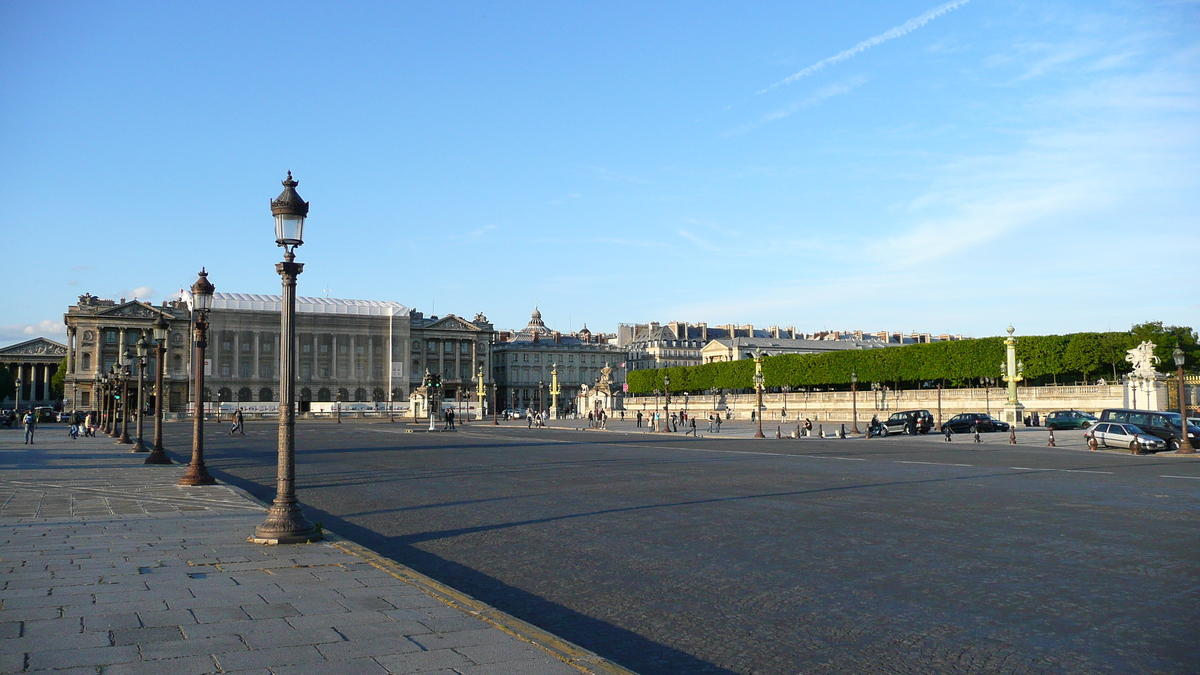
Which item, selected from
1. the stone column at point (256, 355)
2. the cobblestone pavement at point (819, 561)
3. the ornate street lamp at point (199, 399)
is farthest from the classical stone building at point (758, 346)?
the ornate street lamp at point (199, 399)

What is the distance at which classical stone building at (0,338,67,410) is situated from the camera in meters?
156

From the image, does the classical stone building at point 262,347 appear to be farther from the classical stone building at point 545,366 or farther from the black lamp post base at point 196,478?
the black lamp post base at point 196,478

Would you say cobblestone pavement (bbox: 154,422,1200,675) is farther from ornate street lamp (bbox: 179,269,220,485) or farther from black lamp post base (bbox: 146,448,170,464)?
black lamp post base (bbox: 146,448,170,464)

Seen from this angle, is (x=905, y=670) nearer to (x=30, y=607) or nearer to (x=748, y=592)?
(x=748, y=592)

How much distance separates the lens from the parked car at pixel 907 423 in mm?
53312

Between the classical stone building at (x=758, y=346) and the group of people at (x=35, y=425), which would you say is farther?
the classical stone building at (x=758, y=346)

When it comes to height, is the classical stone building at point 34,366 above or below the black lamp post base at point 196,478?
above

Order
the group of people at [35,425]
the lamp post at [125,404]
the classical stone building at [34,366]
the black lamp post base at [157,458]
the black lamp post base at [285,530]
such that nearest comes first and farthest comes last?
1. the black lamp post base at [285,530]
2. the black lamp post base at [157,458]
3. the lamp post at [125,404]
4. the group of people at [35,425]
5. the classical stone building at [34,366]

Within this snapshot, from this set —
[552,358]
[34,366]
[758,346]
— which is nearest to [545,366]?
[552,358]

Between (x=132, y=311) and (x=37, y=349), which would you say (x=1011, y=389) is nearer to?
(x=132, y=311)

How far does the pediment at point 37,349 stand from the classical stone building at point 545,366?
73.7 m

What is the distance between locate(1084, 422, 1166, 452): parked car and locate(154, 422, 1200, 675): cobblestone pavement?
604 inches

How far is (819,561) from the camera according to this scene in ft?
33.3

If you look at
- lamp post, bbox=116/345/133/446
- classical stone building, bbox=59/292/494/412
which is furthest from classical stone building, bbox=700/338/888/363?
lamp post, bbox=116/345/133/446
